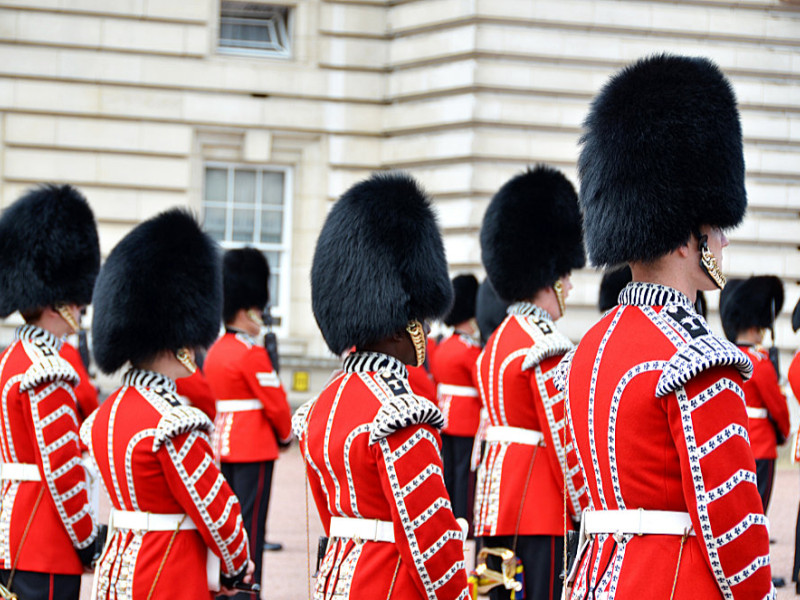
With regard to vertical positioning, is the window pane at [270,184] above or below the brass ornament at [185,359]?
above

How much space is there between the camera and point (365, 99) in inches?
504

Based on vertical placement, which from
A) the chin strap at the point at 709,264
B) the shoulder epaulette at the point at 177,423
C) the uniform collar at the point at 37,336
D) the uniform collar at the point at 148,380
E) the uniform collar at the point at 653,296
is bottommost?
the shoulder epaulette at the point at 177,423

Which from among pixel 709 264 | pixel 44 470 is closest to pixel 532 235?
pixel 44 470

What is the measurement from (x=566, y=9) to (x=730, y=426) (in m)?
10.1

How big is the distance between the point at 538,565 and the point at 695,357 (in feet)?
7.75

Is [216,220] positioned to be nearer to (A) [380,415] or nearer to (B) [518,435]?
(B) [518,435]

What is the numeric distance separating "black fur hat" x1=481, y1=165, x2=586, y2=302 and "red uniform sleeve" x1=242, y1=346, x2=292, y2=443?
161 cm

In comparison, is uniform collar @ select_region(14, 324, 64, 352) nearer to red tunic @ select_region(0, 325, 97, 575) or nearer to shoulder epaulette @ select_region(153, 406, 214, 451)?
red tunic @ select_region(0, 325, 97, 575)

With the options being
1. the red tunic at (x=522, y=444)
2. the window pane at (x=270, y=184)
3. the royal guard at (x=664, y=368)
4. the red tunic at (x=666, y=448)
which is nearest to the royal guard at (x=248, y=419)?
the red tunic at (x=522, y=444)

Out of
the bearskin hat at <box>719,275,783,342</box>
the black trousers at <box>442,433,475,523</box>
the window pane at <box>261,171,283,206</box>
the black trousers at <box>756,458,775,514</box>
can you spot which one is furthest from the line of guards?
the window pane at <box>261,171,283,206</box>

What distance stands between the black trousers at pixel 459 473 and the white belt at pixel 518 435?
3.53 m

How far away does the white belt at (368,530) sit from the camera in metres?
3.06

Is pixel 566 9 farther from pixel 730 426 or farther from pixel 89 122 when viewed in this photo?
pixel 730 426

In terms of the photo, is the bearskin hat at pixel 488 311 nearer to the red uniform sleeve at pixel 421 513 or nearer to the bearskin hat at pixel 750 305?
the bearskin hat at pixel 750 305
